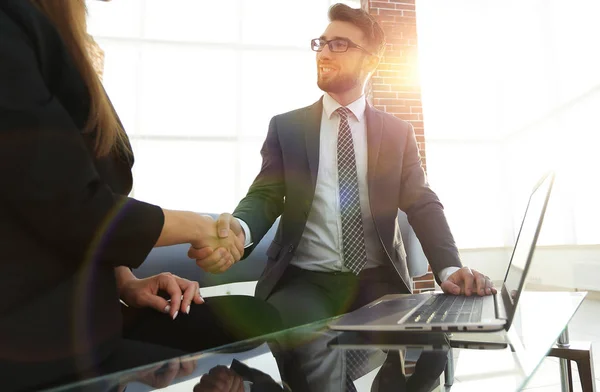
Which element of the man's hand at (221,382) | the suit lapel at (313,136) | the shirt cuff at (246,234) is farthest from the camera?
the suit lapel at (313,136)

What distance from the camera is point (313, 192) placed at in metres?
1.66

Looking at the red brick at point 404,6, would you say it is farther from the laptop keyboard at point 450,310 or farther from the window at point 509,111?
the laptop keyboard at point 450,310

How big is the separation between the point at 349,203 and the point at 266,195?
364mm

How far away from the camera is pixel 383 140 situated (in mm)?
1786

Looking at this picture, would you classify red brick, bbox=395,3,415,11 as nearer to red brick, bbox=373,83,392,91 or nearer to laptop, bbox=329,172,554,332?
red brick, bbox=373,83,392,91

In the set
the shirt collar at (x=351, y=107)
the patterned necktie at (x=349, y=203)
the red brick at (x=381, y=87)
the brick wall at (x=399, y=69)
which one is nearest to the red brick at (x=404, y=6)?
the brick wall at (x=399, y=69)

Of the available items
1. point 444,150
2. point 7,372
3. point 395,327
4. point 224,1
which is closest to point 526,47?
point 444,150

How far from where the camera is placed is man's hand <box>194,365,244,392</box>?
47 cm

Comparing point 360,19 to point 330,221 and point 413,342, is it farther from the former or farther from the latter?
point 413,342

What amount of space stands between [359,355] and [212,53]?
17.2ft

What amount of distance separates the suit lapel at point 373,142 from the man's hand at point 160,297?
909 millimetres

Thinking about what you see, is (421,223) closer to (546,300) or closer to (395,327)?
(546,300)

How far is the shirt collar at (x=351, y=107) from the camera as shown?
1.88 meters

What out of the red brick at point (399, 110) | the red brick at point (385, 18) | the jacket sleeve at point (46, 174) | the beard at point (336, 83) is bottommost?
the jacket sleeve at point (46, 174)
